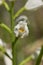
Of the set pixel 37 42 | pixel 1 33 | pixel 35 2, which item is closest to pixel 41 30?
pixel 37 42

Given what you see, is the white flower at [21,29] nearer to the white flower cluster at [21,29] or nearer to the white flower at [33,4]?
the white flower cluster at [21,29]

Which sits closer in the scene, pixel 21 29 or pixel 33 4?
pixel 21 29

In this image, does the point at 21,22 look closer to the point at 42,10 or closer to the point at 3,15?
the point at 3,15

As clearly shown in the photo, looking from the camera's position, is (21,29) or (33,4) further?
(33,4)

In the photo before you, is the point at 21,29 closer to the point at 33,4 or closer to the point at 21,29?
the point at 21,29

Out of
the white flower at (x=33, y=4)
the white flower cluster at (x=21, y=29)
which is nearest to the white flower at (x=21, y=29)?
the white flower cluster at (x=21, y=29)

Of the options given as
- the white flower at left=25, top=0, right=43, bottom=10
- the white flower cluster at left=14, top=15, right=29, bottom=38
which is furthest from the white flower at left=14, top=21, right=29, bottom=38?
the white flower at left=25, top=0, right=43, bottom=10

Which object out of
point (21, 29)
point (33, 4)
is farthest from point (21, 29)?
point (33, 4)
